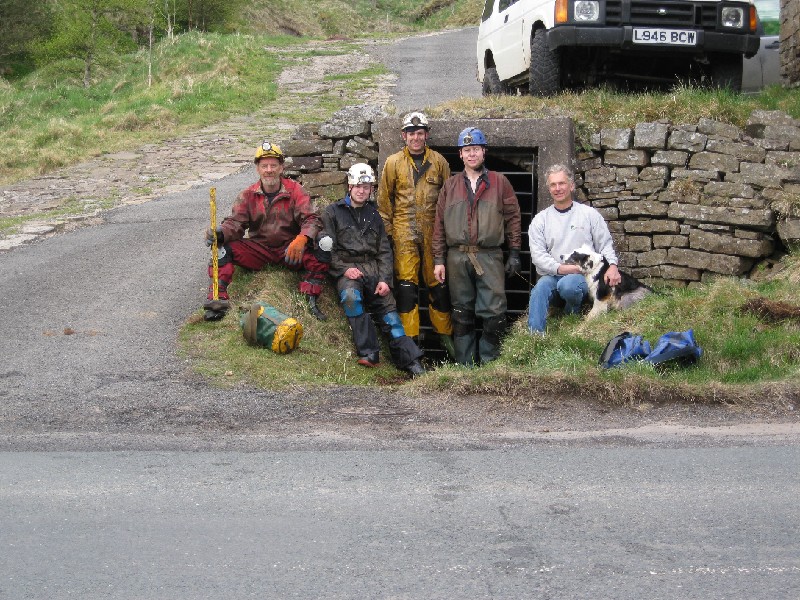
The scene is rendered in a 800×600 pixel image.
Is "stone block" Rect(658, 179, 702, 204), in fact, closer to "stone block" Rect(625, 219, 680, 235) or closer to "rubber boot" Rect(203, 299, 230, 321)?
"stone block" Rect(625, 219, 680, 235)

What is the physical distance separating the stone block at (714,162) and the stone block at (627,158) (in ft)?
1.56

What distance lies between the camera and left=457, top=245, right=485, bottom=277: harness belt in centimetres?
966

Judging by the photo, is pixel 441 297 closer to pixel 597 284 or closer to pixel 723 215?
pixel 597 284

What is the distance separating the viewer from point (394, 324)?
9.73m

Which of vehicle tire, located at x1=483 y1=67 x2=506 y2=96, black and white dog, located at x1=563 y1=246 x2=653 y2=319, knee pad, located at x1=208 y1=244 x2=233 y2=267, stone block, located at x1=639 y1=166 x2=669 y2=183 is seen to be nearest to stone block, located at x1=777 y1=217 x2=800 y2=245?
stone block, located at x1=639 y1=166 x2=669 y2=183

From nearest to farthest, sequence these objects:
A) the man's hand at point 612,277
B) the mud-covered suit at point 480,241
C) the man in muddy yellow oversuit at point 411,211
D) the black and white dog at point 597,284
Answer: the man's hand at point 612,277 < the black and white dog at point 597,284 < the mud-covered suit at point 480,241 < the man in muddy yellow oversuit at point 411,211

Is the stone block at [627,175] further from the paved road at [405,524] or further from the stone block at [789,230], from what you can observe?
the paved road at [405,524]

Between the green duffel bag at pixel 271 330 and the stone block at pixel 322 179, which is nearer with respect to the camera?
the green duffel bag at pixel 271 330

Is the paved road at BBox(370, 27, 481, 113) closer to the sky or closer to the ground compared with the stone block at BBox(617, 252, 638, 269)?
closer to the sky

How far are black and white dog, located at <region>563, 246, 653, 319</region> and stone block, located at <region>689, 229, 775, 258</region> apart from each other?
58.0 inches

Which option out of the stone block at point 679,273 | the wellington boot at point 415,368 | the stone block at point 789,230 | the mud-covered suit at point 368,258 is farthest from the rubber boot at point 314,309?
the stone block at point 789,230

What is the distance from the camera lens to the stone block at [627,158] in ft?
34.7

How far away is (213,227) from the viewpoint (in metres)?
9.46

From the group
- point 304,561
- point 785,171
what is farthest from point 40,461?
point 785,171
